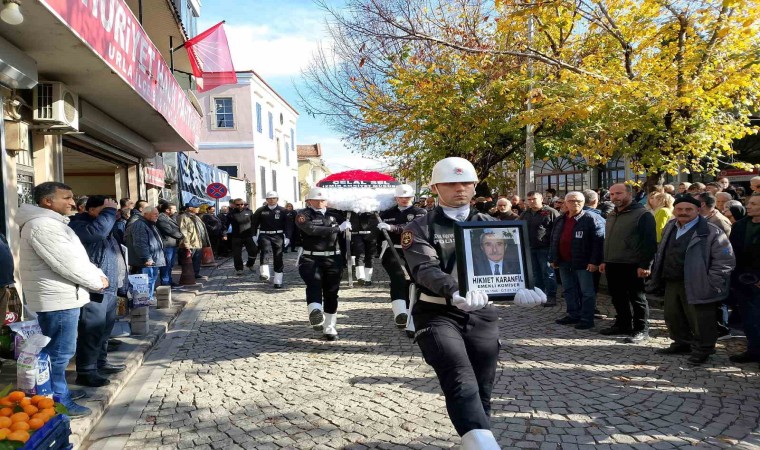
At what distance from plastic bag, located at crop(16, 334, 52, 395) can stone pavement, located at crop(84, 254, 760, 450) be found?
1.93ft

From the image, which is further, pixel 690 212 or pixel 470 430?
pixel 690 212

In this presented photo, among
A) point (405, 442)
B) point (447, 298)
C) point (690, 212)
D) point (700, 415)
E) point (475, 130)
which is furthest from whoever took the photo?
point (475, 130)

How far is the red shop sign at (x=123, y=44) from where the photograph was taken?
5.76m

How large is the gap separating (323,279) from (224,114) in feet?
85.9

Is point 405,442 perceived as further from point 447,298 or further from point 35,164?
point 35,164

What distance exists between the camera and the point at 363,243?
1182 cm

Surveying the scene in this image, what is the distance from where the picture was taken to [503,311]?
8.45 metres

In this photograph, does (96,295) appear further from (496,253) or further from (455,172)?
(496,253)

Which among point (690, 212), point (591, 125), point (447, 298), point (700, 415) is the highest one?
point (591, 125)

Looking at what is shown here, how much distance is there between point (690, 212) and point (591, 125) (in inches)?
319

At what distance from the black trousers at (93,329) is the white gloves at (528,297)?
3.82 meters

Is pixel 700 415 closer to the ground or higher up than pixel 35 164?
closer to the ground

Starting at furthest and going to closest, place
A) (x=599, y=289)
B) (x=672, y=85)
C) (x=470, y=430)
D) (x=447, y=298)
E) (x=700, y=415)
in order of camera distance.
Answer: (x=599, y=289), (x=672, y=85), (x=700, y=415), (x=447, y=298), (x=470, y=430)

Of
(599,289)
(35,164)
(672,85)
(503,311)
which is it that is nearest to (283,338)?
(503,311)
